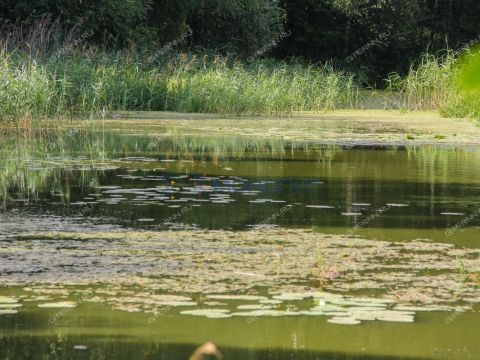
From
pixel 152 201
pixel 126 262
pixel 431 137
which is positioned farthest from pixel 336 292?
pixel 431 137

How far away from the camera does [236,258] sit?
6918 millimetres

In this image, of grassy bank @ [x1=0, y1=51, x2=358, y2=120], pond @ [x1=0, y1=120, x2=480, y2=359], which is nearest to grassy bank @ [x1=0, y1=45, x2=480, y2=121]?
grassy bank @ [x1=0, y1=51, x2=358, y2=120]

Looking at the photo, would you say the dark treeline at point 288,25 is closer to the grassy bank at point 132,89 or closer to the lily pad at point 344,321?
the grassy bank at point 132,89

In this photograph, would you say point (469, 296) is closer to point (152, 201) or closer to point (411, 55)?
point (152, 201)

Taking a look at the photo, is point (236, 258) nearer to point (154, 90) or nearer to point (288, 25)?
point (154, 90)

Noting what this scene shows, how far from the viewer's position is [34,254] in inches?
271

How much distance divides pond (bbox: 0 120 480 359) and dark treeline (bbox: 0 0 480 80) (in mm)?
18890

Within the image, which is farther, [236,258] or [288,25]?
[288,25]

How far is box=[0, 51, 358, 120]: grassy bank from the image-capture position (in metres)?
18.2

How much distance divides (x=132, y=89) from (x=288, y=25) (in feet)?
74.7

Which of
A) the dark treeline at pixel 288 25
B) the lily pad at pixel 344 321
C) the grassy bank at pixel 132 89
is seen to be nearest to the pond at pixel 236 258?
the lily pad at pixel 344 321

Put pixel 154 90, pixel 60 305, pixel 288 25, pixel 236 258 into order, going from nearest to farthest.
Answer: pixel 60 305
pixel 236 258
pixel 154 90
pixel 288 25

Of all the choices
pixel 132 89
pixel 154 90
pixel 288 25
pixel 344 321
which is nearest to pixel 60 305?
pixel 344 321

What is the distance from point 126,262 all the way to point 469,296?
1879 mm
